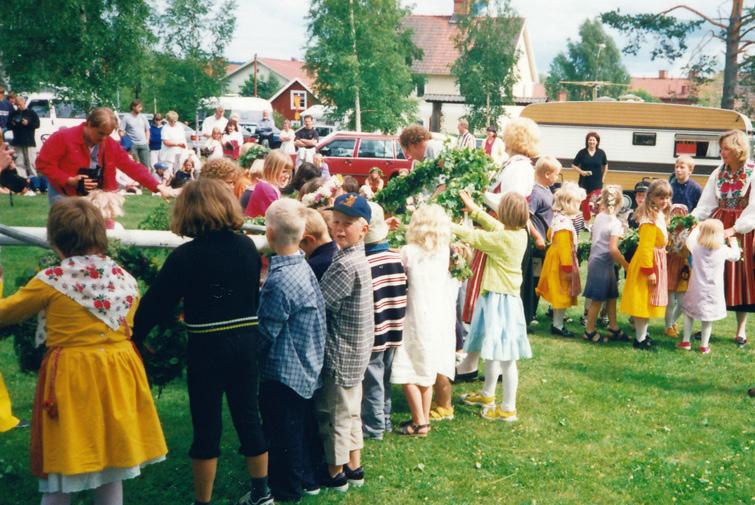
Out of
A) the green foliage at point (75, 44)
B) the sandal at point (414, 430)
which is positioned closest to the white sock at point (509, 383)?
the sandal at point (414, 430)

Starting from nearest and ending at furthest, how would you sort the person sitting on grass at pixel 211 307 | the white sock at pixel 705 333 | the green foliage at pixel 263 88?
the person sitting on grass at pixel 211 307 → the white sock at pixel 705 333 → the green foliage at pixel 263 88

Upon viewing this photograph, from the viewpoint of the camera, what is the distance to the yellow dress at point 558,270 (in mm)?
8844

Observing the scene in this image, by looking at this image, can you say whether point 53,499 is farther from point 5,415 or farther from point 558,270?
point 558,270

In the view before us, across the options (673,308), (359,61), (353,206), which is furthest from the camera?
(359,61)

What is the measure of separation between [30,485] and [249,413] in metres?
1.58

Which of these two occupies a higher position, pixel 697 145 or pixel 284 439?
pixel 697 145

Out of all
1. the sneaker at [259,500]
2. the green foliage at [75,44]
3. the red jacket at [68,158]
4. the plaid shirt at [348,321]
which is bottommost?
the sneaker at [259,500]

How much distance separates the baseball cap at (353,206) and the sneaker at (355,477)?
1641mm

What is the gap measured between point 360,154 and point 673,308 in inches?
540

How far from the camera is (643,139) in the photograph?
945 inches

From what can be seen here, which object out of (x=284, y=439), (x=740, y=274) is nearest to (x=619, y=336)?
(x=740, y=274)

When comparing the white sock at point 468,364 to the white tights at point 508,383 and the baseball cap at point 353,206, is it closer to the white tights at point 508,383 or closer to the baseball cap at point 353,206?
the white tights at point 508,383

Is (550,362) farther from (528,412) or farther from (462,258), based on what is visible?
(462,258)

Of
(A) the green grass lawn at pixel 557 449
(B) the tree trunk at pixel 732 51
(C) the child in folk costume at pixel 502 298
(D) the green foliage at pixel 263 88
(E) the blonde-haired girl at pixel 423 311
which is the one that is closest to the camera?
(A) the green grass lawn at pixel 557 449
